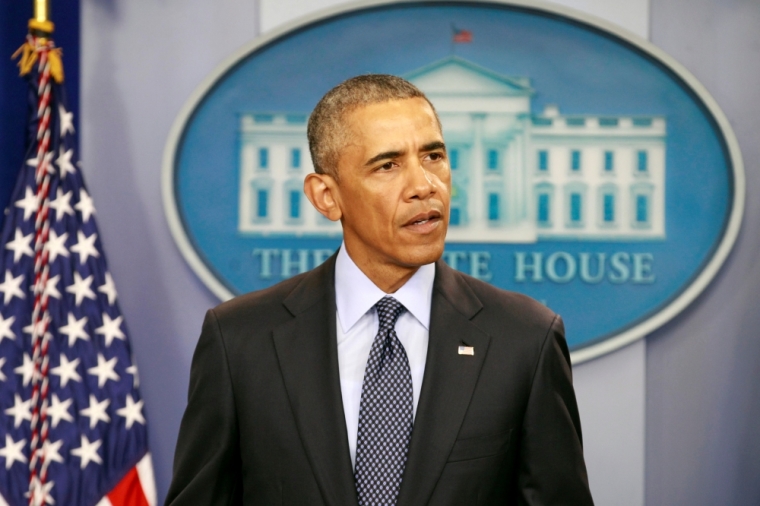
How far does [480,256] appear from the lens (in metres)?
2.89

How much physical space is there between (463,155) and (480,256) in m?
0.34

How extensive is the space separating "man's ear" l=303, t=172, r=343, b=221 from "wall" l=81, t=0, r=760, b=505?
1.30m

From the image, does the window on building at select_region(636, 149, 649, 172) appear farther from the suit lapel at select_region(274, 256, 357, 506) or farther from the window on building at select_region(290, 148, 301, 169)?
the suit lapel at select_region(274, 256, 357, 506)

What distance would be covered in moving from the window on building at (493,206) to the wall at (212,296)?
23.1 inches

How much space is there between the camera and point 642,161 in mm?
2889

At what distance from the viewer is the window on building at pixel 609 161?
2.89m

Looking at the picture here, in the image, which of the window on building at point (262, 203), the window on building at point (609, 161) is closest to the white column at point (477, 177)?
the window on building at point (609, 161)

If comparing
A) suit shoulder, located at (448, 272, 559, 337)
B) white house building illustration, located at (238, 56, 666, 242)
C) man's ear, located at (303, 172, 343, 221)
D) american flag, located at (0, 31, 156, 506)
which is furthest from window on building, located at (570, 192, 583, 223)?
american flag, located at (0, 31, 156, 506)

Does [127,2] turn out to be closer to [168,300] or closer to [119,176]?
[119,176]

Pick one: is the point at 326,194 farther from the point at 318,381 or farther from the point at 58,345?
the point at 58,345

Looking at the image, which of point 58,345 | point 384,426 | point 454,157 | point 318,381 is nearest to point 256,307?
point 318,381

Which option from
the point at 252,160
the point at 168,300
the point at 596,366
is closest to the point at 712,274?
the point at 596,366

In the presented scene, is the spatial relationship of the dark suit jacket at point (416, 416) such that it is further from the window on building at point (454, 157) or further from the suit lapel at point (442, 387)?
the window on building at point (454, 157)

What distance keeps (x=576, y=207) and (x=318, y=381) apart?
1.57 metres
